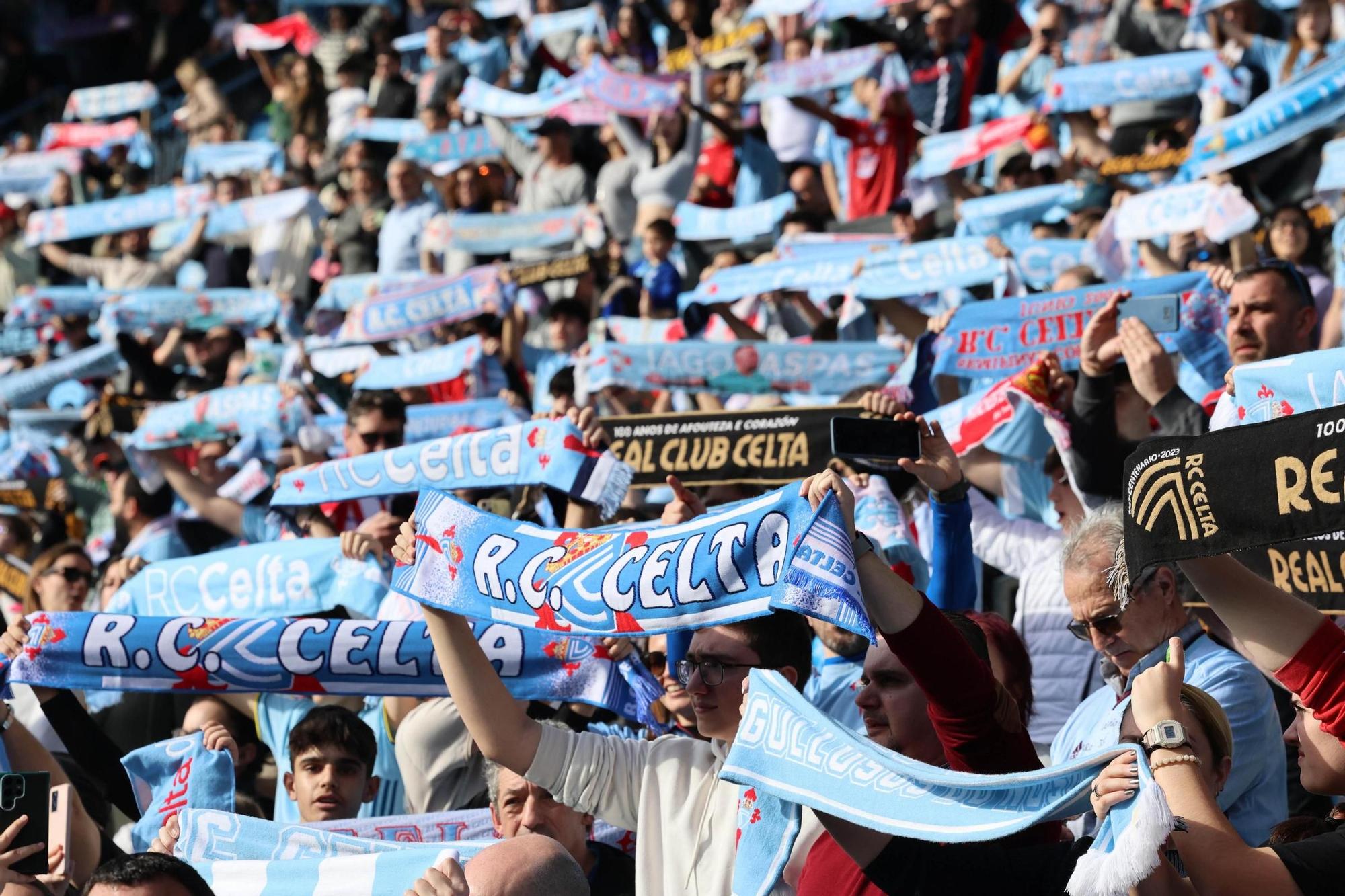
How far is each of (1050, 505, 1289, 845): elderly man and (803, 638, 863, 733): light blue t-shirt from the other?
0.73m

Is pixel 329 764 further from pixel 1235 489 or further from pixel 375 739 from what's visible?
pixel 1235 489

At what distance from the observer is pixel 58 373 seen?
10797mm

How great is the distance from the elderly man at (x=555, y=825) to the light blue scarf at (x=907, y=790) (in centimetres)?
84

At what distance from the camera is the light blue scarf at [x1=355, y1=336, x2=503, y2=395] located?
8.39 m

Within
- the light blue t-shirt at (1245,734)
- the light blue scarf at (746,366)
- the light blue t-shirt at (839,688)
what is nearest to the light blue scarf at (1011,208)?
the light blue scarf at (746,366)

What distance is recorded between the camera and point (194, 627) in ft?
16.1

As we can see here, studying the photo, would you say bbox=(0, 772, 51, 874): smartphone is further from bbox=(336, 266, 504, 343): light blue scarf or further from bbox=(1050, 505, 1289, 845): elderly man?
bbox=(336, 266, 504, 343): light blue scarf

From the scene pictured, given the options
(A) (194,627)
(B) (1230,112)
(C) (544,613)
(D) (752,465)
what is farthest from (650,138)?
(C) (544,613)

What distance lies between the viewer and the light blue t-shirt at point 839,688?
4.58 m

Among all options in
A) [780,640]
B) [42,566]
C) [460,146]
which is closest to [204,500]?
[42,566]

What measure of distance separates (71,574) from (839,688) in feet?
11.3

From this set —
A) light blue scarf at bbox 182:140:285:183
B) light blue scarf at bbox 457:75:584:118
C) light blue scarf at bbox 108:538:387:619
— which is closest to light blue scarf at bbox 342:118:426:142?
light blue scarf at bbox 182:140:285:183

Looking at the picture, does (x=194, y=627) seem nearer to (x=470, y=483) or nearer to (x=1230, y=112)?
(x=470, y=483)

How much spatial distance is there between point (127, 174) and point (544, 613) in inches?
521
